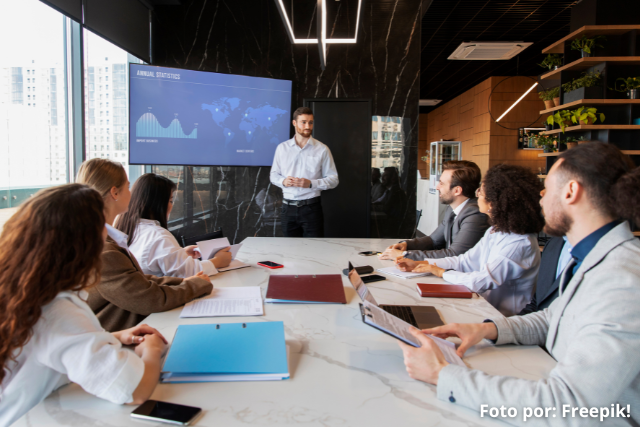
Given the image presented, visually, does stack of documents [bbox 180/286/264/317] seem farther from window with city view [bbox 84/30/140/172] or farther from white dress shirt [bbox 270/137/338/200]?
white dress shirt [bbox 270/137/338/200]

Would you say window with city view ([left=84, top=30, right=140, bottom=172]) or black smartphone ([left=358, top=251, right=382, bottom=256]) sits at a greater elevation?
window with city view ([left=84, top=30, right=140, bottom=172])

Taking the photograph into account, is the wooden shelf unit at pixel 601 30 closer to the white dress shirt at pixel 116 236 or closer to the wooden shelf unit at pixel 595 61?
the wooden shelf unit at pixel 595 61

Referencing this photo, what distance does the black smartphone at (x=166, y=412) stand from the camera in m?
0.78

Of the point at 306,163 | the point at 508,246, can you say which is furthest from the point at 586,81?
the point at 508,246

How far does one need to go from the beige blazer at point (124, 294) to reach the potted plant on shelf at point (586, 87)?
4.64m

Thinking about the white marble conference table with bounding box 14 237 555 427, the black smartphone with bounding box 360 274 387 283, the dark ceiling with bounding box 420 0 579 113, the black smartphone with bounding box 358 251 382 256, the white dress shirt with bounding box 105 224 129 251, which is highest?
the dark ceiling with bounding box 420 0 579 113

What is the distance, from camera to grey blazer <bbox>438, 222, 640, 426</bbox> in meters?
0.77

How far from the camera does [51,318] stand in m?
0.81

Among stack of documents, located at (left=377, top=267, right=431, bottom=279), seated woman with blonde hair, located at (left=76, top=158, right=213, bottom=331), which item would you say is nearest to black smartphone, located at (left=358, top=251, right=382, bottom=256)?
stack of documents, located at (left=377, top=267, right=431, bottom=279)

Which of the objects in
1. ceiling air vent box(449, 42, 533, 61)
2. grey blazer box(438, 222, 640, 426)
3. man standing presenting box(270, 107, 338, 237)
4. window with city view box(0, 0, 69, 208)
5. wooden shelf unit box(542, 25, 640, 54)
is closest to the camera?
A: grey blazer box(438, 222, 640, 426)

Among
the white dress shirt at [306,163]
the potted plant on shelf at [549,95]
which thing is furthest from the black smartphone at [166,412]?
the potted plant on shelf at [549,95]

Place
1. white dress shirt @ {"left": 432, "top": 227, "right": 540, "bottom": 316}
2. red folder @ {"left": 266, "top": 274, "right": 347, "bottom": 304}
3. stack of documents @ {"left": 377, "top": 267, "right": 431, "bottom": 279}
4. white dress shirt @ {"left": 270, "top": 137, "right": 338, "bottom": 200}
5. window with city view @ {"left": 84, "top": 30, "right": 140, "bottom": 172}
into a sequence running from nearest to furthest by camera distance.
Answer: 1. red folder @ {"left": 266, "top": 274, "right": 347, "bottom": 304}
2. white dress shirt @ {"left": 432, "top": 227, "right": 540, "bottom": 316}
3. stack of documents @ {"left": 377, "top": 267, "right": 431, "bottom": 279}
4. window with city view @ {"left": 84, "top": 30, "right": 140, "bottom": 172}
5. white dress shirt @ {"left": 270, "top": 137, "right": 338, "bottom": 200}

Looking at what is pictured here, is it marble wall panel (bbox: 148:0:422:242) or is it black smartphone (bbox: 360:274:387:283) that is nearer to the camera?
black smartphone (bbox: 360:274:387:283)

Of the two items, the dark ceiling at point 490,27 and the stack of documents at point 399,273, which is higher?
the dark ceiling at point 490,27
